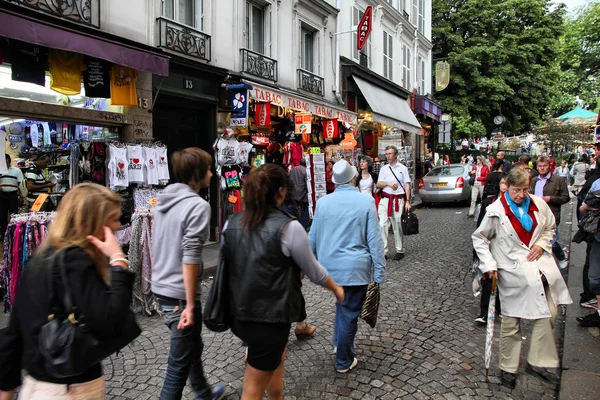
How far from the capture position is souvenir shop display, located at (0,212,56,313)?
16.0 ft

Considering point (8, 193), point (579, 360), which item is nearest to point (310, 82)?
point (8, 193)

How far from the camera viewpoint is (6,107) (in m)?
5.90

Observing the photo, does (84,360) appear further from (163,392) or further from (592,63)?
(592,63)

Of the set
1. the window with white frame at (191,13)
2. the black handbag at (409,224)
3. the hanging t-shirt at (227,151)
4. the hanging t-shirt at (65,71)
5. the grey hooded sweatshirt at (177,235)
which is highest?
the window with white frame at (191,13)

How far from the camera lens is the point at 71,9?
682cm

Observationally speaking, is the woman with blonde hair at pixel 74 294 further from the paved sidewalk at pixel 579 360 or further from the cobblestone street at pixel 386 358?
the paved sidewalk at pixel 579 360

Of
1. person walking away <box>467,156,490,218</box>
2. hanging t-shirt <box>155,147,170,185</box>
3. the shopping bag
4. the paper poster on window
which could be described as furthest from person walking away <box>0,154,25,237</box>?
person walking away <box>467,156,490,218</box>

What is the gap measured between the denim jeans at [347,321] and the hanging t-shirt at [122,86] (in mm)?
5403

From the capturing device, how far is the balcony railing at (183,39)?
8391 millimetres

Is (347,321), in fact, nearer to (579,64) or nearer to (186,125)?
(186,125)

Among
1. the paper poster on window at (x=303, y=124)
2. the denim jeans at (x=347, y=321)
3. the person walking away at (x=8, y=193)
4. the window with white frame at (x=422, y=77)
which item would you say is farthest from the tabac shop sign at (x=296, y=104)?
the window with white frame at (x=422, y=77)

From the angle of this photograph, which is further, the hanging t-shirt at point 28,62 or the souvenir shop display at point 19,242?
the hanging t-shirt at point 28,62

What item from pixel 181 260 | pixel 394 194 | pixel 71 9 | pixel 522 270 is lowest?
pixel 522 270

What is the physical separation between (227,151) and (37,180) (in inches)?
134
